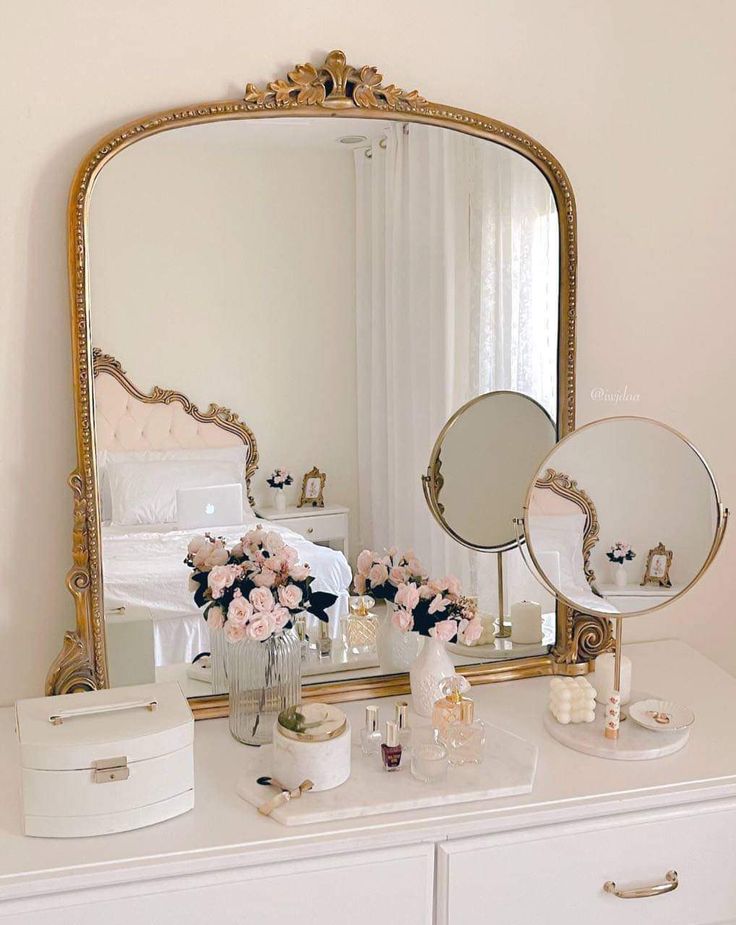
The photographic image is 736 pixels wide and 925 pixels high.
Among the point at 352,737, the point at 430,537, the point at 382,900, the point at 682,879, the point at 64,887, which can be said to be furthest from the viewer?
the point at 430,537

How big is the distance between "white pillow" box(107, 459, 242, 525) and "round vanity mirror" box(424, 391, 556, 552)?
0.39m

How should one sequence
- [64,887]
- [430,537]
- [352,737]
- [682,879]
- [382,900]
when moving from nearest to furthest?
[64,887], [382,900], [682,879], [352,737], [430,537]

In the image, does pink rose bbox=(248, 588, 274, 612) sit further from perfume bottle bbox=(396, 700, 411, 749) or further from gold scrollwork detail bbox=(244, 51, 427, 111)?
gold scrollwork detail bbox=(244, 51, 427, 111)

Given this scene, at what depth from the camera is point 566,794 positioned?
56.1 inches

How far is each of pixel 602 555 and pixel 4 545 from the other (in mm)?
1047

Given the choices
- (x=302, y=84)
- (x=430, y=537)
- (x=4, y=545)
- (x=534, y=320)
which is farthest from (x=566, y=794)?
(x=302, y=84)

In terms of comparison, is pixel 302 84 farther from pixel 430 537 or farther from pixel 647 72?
pixel 430 537

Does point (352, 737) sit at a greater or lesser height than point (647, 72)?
lesser

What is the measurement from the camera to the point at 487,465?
181 cm

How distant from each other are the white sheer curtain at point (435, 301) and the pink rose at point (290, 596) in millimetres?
253

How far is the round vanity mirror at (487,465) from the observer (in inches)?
70.6

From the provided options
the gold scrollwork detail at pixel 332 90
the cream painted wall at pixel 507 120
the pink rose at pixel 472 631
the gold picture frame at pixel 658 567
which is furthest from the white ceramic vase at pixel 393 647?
the gold scrollwork detail at pixel 332 90

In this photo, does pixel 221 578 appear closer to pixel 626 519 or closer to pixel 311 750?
pixel 311 750

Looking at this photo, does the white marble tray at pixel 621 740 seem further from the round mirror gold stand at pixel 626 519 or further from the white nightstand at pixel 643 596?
the white nightstand at pixel 643 596
